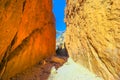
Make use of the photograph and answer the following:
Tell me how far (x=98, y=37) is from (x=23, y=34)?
780cm

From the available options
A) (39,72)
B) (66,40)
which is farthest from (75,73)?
(39,72)

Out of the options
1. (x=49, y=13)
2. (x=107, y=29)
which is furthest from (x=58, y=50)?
(x=107, y=29)

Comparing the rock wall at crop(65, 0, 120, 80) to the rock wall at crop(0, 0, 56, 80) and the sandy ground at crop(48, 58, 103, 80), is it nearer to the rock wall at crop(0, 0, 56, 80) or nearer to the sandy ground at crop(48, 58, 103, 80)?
the sandy ground at crop(48, 58, 103, 80)

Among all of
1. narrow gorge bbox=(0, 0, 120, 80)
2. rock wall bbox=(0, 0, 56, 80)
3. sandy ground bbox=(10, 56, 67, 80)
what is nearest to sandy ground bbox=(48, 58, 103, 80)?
narrow gorge bbox=(0, 0, 120, 80)

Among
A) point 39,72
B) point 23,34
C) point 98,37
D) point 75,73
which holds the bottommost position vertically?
point 39,72

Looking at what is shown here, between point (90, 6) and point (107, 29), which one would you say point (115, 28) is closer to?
point (107, 29)

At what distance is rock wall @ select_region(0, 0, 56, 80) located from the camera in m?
10.9

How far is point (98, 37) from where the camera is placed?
763cm

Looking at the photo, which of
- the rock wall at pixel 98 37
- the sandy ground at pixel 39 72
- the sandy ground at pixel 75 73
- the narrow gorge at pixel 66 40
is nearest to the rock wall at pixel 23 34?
the narrow gorge at pixel 66 40

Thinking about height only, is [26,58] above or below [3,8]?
below

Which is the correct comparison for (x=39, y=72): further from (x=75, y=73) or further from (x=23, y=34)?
(x=75, y=73)

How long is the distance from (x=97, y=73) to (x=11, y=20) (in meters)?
5.68

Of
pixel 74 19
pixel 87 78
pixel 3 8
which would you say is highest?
pixel 3 8

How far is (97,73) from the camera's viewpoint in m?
7.68
